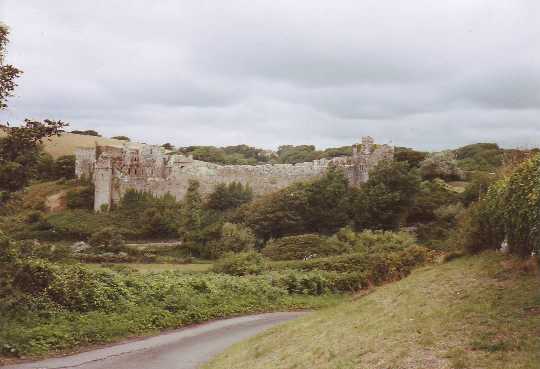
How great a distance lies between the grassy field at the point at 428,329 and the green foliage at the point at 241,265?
10539 millimetres

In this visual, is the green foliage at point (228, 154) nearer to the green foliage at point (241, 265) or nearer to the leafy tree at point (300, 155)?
the leafy tree at point (300, 155)

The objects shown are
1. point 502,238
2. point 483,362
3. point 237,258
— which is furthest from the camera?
point 237,258

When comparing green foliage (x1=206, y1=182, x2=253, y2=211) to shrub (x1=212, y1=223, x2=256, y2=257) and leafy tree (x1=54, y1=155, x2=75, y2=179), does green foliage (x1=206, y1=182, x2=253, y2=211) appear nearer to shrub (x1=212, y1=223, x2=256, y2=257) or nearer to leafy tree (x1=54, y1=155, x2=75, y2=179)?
shrub (x1=212, y1=223, x2=256, y2=257)

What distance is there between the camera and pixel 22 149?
12500 millimetres

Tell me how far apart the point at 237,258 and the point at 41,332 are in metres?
13.1

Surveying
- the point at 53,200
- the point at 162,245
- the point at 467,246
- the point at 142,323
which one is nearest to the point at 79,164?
the point at 53,200

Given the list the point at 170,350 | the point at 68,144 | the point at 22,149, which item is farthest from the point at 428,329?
the point at 68,144

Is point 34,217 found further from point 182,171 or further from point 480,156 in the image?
point 480,156

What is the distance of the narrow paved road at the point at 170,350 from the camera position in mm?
11758

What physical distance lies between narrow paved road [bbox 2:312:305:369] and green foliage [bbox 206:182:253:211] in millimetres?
25597

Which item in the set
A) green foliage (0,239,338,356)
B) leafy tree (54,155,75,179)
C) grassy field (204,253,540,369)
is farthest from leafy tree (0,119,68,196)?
leafy tree (54,155,75,179)

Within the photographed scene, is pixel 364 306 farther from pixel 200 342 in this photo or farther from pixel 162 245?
pixel 162 245

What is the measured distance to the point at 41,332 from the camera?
41.7 feet

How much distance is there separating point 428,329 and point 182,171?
37.7 metres
